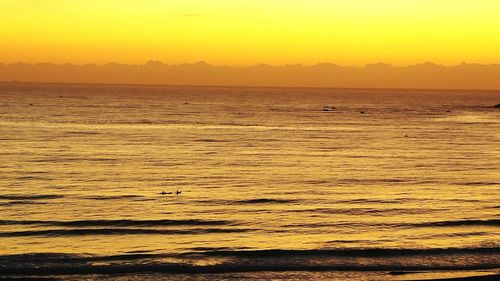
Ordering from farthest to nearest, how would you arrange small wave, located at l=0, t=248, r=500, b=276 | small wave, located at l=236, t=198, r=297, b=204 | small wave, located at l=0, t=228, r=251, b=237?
small wave, located at l=236, t=198, r=297, b=204
small wave, located at l=0, t=228, r=251, b=237
small wave, located at l=0, t=248, r=500, b=276

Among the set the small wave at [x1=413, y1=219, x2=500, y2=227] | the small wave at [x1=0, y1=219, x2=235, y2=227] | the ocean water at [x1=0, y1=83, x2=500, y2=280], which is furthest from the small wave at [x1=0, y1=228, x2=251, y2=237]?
the small wave at [x1=413, y1=219, x2=500, y2=227]

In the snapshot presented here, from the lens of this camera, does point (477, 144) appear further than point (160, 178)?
Yes

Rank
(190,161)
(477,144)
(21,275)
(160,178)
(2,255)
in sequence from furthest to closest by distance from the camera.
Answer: (477,144), (190,161), (160,178), (2,255), (21,275)

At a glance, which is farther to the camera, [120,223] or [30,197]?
[30,197]

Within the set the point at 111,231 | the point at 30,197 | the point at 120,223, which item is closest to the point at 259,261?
the point at 111,231

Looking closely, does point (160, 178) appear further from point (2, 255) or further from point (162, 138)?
point (162, 138)

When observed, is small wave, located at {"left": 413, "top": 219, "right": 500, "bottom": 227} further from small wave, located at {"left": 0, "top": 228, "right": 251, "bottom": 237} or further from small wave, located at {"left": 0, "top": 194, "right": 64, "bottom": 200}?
small wave, located at {"left": 0, "top": 194, "right": 64, "bottom": 200}

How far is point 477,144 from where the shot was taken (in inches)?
2783

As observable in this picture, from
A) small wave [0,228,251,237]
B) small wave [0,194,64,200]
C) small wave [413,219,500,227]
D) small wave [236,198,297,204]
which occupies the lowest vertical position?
small wave [0,194,64,200]

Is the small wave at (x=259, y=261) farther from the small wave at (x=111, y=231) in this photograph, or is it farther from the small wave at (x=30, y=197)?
the small wave at (x=30, y=197)

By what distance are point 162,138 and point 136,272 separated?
181 feet

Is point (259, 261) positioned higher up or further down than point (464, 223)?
further down

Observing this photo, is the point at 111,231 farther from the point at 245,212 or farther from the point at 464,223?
the point at 464,223

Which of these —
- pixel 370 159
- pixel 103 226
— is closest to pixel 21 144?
pixel 370 159
